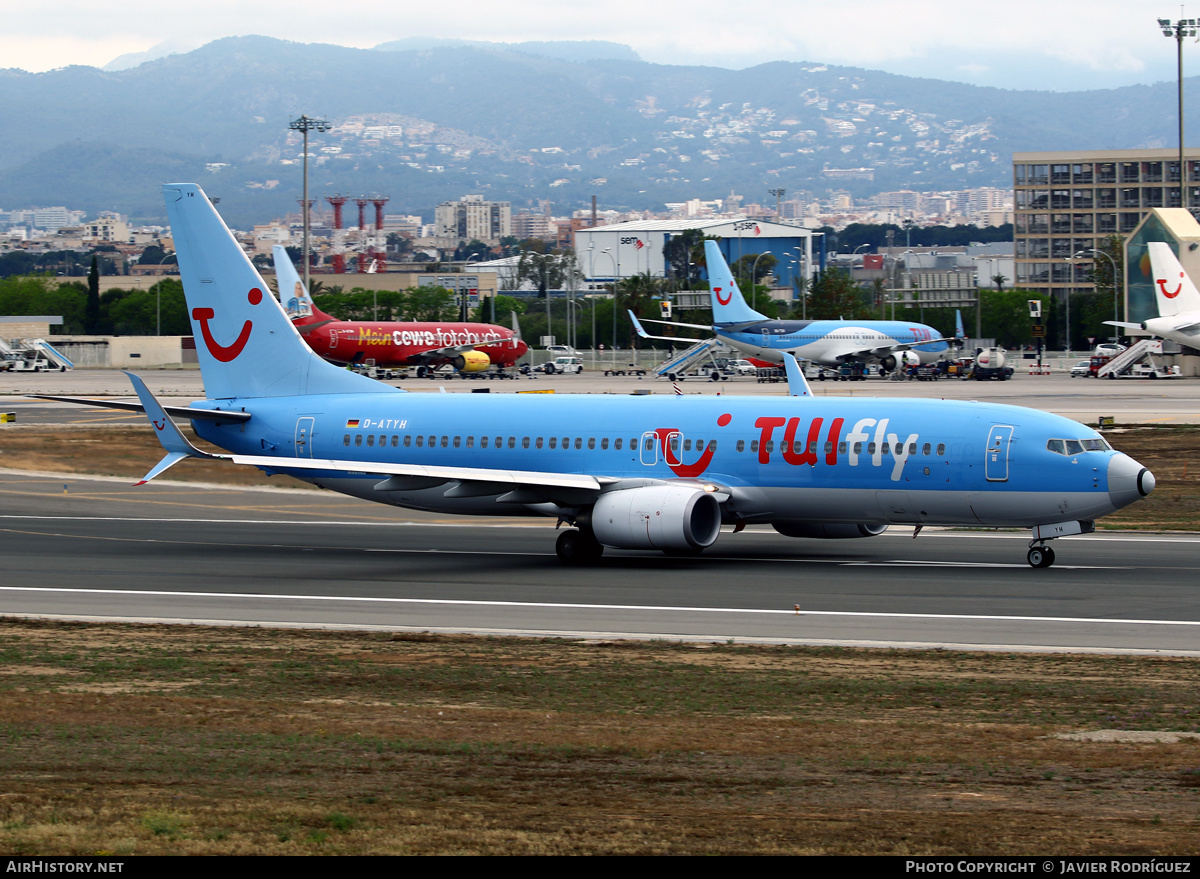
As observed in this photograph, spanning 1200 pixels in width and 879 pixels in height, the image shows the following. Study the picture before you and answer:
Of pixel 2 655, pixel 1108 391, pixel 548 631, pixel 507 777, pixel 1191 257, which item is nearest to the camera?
pixel 507 777

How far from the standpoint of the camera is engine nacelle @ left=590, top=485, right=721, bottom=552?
31.6m

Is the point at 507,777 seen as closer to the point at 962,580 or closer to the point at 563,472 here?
the point at 962,580

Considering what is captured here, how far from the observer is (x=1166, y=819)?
12031 millimetres

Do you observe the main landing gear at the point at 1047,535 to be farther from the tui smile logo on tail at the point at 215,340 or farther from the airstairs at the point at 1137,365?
the airstairs at the point at 1137,365

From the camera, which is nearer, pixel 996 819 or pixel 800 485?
pixel 996 819

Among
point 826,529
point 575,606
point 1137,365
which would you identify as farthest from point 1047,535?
point 1137,365

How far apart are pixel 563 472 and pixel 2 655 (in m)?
15.9

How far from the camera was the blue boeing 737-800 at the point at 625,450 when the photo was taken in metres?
31.3

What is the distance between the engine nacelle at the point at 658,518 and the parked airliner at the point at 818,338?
80147mm

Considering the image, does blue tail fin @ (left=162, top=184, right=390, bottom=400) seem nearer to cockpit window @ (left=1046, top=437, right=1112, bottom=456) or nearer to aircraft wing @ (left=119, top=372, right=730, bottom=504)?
aircraft wing @ (left=119, top=372, right=730, bottom=504)

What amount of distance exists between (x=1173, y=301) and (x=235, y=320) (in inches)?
2962

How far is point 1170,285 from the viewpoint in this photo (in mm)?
94625

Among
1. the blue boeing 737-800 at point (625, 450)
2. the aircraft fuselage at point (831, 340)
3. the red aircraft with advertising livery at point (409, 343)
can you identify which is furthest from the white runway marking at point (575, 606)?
the red aircraft with advertising livery at point (409, 343)
